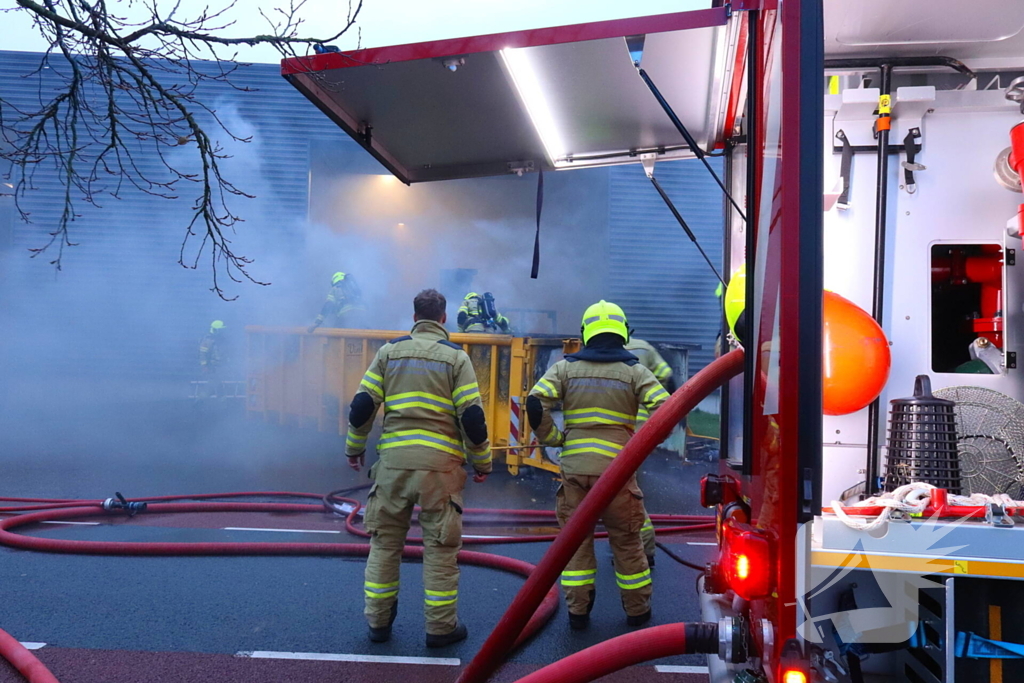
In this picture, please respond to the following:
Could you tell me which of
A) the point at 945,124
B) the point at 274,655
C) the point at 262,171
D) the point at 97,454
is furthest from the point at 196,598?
the point at 262,171

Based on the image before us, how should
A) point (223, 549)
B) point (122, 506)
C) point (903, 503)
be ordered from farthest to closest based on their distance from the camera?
1. point (122, 506)
2. point (223, 549)
3. point (903, 503)

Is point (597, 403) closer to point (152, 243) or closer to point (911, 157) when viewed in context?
point (911, 157)

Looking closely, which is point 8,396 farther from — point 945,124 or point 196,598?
point 945,124

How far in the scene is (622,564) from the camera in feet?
13.6

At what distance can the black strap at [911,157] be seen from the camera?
2826 millimetres

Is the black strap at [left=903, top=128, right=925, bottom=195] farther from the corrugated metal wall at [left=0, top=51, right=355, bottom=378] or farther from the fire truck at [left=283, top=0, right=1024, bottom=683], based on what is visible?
the corrugated metal wall at [left=0, top=51, right=355, bottom=378]

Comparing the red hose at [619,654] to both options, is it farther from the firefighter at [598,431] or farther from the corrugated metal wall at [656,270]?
the corrugated metal wall at [656,270]

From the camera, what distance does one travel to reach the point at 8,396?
1700 cm

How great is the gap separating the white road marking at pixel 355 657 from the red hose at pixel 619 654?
1.51 m

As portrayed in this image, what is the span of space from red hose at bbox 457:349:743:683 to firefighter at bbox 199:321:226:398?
1419cm

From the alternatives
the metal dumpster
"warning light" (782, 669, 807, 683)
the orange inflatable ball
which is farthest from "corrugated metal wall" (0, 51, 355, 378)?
"warning light" (782, 669, 807, 683)

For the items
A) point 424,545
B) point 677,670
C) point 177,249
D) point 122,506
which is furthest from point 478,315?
point 177,249

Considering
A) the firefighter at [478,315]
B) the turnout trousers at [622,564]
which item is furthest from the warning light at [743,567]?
the firefighter at [478,315]

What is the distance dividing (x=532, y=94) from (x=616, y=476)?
2.06 metres
